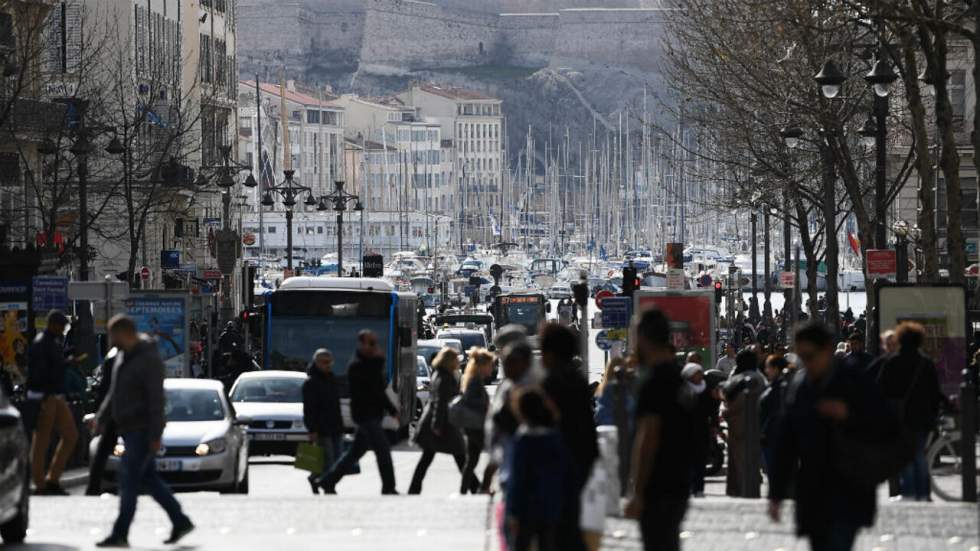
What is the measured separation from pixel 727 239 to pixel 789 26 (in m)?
152

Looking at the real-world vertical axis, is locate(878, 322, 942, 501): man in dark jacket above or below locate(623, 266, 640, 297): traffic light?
below

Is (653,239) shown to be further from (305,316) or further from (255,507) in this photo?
(255,507)

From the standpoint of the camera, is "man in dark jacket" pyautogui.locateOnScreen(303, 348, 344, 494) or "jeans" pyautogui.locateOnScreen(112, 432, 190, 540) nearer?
"jeans" pyautogui.locateOnScreen(112, 432, 190, 540)

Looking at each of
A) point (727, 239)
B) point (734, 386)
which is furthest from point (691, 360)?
point (727, 239)

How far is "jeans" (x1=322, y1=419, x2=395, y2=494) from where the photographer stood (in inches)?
858

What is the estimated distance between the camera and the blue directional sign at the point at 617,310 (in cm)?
4609

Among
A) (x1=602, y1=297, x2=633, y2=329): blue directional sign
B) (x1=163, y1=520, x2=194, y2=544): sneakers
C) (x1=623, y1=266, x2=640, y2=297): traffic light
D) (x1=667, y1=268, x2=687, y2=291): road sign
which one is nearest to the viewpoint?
(x1=163, y1=520, x2=194, y2=544): sneakers

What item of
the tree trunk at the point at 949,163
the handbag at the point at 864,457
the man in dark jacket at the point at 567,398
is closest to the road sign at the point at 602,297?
the tree trunk at the point at 949,163

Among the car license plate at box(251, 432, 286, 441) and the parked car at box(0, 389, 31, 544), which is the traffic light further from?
the parked car at box(0, 389, 31, 544)

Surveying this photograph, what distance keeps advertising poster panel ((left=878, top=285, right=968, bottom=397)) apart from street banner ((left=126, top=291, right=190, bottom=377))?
15.7 metres

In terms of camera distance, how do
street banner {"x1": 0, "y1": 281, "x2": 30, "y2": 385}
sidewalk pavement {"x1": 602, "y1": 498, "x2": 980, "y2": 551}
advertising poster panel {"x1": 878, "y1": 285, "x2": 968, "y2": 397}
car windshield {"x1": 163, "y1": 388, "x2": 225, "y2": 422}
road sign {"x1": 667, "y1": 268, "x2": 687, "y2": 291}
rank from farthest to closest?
road sign {"x1": 667, "y1": 268, "x2": 687, "y2": 291}, street banner {"x1": 0, "y1": 281, "x2": 30, "y2": 385}, advertising poster panel {"x1": 878, "y1": 285, "x2": 968, "y2": 397}, car windshield {"x1": 163, "y1": 388, "x2": 225, "y2": 422}, sidewalk pavement {"x1": 602, "y1": 498, "x2": 980, "y2": 551}

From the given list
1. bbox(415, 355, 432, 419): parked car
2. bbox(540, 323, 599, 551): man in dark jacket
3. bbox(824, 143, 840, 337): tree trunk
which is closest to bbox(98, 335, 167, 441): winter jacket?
bbox(540, 323, 599, 551): man in dark jacket

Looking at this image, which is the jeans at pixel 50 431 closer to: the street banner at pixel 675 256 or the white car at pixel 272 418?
the white car at pixel 272 418

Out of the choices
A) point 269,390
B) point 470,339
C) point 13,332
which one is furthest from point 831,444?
point 470,339
